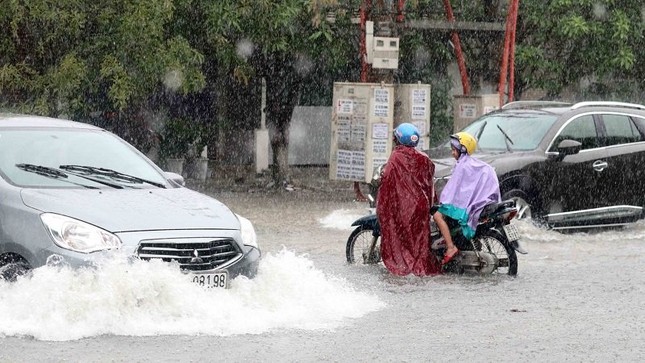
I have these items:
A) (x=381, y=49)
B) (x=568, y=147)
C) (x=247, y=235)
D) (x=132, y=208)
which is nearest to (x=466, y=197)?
(x=247, y=235)

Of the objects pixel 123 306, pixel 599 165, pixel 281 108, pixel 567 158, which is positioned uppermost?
pixel 281 108

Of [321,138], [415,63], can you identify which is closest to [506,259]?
[415,63]

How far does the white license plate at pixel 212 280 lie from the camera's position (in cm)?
910

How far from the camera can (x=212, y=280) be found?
362 inches

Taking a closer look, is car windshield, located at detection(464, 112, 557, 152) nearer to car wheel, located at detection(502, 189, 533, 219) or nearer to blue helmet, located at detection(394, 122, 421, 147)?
car wheel, located at detection(502, 189, 533, 219)

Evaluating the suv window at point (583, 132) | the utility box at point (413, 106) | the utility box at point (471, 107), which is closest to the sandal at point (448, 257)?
the suv window at point (583, 132)

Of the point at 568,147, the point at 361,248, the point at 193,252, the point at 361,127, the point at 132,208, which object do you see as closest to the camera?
the point at 193,252

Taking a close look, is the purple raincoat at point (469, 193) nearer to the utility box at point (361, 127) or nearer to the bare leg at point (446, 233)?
the bare leg at point (446, 233)

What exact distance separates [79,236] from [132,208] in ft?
1.71

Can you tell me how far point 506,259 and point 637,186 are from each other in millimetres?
5510

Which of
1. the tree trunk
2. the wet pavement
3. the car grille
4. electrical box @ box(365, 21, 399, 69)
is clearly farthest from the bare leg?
the tree trunk

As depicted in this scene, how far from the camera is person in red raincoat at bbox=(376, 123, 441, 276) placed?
1252 cm

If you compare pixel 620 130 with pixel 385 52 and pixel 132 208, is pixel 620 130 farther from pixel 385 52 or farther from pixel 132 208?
pixel 132 208

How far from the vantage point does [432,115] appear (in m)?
28.7
